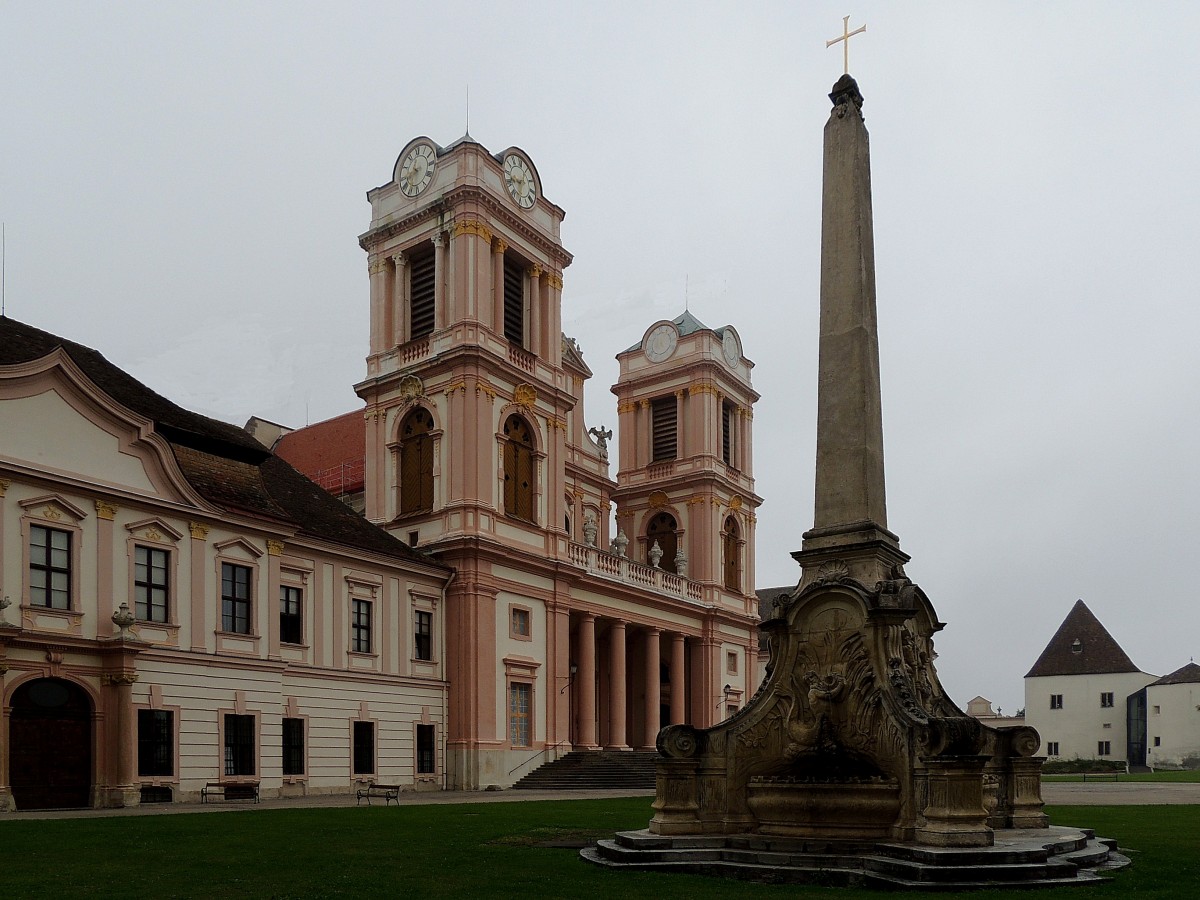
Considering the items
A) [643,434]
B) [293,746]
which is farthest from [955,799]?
[643,434]

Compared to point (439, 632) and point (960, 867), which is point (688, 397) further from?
point (960, 867)

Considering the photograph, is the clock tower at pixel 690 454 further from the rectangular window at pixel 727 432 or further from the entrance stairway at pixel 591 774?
the entrance stairway at pixel 591 774

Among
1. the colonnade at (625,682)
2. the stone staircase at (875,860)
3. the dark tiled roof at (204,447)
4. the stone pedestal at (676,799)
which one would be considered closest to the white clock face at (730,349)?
the colonnade at (625,682)

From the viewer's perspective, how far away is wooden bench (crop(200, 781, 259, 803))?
28.7 m

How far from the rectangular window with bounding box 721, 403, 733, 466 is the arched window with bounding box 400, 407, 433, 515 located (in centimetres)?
2019

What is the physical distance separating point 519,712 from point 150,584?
16049 millimetres

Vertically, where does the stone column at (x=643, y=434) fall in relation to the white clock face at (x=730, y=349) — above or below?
below

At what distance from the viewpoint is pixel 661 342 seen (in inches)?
2333

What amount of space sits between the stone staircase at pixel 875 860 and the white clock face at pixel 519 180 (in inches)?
1301

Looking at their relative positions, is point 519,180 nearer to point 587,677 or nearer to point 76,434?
A: point 587,677

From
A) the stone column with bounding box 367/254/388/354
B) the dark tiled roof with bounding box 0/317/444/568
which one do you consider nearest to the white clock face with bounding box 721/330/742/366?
the stone column with bounding box 367/254/388/354

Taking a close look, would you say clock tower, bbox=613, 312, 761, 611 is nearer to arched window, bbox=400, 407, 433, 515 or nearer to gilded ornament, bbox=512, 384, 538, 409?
gilded ornament, bbox=512, 384, 538, 409

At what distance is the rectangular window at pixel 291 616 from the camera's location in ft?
110

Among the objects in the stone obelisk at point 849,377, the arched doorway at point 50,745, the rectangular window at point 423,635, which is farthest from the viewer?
the rectangular window at point 423,635
